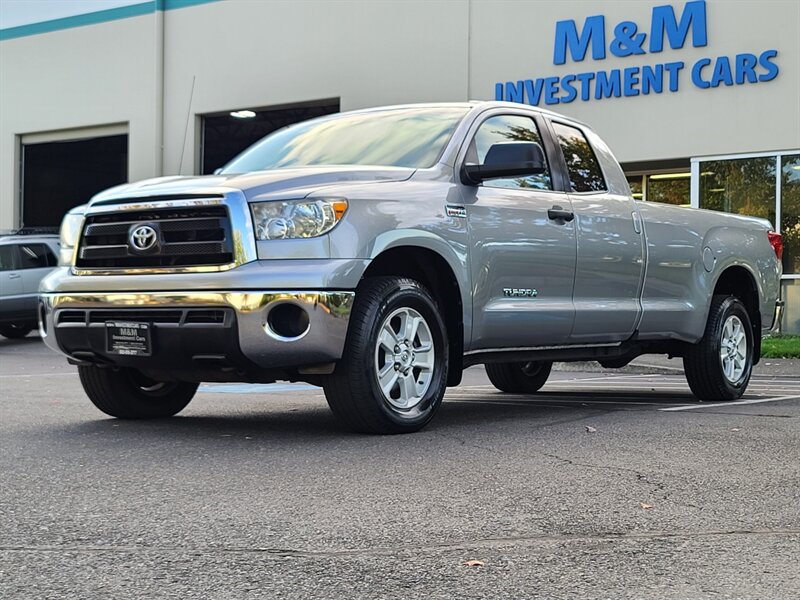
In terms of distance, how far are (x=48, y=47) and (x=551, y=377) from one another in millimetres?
19571

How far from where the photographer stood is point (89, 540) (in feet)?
11.9

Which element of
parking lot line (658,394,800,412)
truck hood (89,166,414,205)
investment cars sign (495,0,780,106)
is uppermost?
investment cars sign (495,0,780,106)

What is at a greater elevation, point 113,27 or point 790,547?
point 113,27

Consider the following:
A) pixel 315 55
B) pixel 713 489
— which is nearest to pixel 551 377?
pixel 713 489

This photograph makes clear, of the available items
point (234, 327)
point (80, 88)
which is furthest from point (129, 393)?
point (80, 88)

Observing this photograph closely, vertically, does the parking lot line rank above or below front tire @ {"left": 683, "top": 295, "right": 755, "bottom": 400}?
below

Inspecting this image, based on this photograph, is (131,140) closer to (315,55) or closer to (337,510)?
(315,55)

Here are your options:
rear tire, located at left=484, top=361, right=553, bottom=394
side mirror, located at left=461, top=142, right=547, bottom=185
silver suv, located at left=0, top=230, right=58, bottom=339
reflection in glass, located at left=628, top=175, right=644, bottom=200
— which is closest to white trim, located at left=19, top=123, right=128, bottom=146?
silver suv, located at left=0, top=230, right=58, bottom=339

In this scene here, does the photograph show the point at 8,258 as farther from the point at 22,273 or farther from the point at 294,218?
the point at 294,218

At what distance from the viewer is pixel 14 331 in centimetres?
2098

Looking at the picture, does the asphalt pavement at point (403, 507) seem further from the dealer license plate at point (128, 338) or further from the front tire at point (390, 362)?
the dealer license plate at point (128, 338)

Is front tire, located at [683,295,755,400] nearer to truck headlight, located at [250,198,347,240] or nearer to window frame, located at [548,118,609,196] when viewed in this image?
window frame, located at [548,118,609,196]

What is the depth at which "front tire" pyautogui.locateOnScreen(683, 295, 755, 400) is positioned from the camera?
337 inches

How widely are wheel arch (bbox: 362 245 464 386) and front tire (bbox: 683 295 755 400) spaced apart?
2654 millimetres
